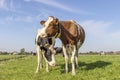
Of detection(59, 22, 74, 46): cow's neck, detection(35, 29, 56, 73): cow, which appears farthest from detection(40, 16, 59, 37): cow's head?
detection(35, 29, 56, 73): cow

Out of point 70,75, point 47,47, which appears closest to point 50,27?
point 47,47

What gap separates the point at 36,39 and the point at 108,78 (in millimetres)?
5475

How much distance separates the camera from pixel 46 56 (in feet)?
54.5

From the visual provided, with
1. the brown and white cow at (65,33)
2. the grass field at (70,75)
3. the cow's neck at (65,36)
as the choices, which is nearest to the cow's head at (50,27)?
the brown and white cow at (65,33)

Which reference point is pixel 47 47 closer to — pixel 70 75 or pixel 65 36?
pixel 65 36

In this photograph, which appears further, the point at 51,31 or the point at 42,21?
the point at 42,21

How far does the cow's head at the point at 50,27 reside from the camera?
49.2 feet

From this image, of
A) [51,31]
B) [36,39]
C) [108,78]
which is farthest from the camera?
[36,39]

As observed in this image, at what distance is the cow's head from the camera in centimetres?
1500

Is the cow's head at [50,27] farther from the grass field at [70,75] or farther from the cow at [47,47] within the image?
the grass field at [70,75]

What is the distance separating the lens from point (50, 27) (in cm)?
1503

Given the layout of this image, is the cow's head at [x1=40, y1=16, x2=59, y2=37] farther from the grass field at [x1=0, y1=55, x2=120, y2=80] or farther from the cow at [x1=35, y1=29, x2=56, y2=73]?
the grass field at [x1=0, y1=55, x2=120, y2=80]

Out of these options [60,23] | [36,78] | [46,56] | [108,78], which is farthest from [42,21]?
[108,78]

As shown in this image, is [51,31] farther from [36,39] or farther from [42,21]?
[36,39]
